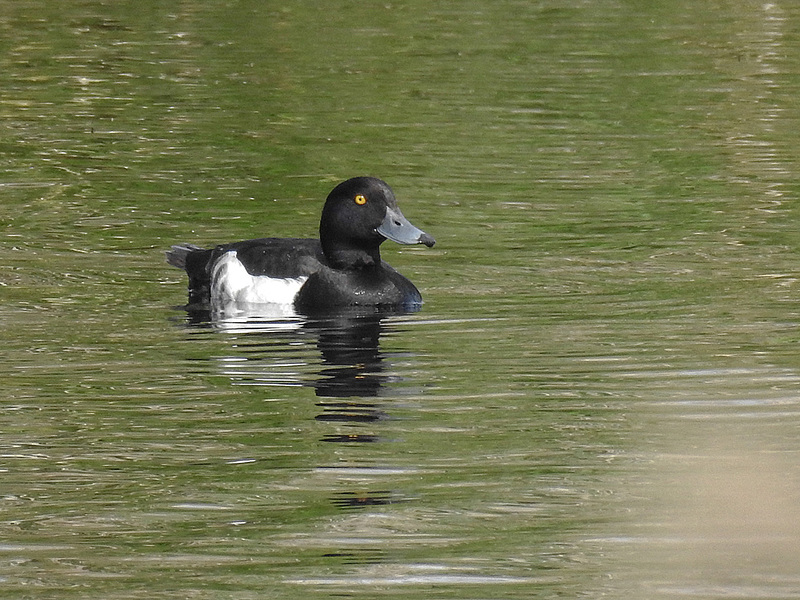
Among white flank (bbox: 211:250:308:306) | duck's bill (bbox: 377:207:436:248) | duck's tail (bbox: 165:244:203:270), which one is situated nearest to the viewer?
duck's bill (bbox: 377:207:436:248)

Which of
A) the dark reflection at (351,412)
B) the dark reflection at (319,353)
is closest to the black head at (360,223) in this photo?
the dark reflection at (319,353)

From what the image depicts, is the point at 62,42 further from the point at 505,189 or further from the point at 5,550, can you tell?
the point at 5,550

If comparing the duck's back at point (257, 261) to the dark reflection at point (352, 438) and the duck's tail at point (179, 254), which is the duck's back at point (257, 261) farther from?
the dark reflection at point (352, 438)

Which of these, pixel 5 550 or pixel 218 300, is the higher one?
pixel 5 550

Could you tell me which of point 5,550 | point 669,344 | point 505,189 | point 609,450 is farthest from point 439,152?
point 5,550

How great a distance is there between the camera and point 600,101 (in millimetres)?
18328

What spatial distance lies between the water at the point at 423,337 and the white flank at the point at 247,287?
1.37ft

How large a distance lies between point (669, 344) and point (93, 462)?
3541 mm

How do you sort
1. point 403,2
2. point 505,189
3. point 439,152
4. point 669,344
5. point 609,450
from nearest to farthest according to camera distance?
point 609,450, point 669,344, point 505,189, point 439,152, point 403,2

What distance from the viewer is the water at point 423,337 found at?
5723 mm

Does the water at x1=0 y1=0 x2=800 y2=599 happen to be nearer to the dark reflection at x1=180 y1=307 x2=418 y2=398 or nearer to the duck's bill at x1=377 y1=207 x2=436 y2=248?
the dark reflection at x1=180 y1=307 x2=418 y2=398

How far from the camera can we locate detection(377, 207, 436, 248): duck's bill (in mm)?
10921

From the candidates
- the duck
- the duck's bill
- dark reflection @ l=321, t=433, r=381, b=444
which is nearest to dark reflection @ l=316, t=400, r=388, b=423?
dark reflection @ l=321, t=433, r=381, b=444

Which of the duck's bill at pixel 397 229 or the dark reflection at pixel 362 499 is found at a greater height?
the dark reflection at pixel 362 499
